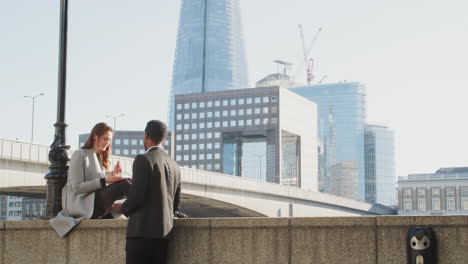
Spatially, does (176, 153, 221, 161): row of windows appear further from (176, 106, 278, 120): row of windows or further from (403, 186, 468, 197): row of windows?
(403, 186, 468, 197): row of windows

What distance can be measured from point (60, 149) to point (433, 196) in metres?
167

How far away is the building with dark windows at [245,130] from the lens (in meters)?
149

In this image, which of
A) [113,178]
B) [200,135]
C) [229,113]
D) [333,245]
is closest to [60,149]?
[113,178]

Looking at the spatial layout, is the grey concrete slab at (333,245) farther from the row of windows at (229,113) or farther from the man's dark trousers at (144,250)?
the row of windows at (229,113)

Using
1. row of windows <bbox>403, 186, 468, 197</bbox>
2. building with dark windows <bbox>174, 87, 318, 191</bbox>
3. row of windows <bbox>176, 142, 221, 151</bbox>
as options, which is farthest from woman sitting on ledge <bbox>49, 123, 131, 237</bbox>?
row of windows <bbox>403, 186, 468, 197</bbox>

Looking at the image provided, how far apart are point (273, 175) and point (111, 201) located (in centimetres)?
14749

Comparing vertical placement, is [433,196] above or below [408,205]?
above

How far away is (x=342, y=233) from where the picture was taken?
25.2ft

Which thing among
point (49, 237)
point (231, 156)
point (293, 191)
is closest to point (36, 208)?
point (231, 156)

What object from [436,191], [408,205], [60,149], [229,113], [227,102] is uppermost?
[227,102]

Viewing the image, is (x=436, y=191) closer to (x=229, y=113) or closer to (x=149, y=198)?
(x=229, y=113)

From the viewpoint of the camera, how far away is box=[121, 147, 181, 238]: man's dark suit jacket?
7.48 meters

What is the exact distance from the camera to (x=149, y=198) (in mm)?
7559

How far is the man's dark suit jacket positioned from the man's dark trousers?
2.3 inches
